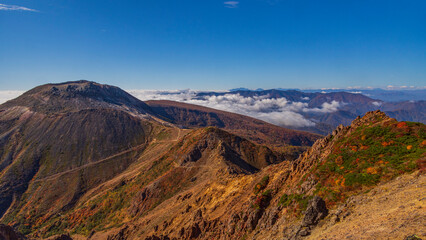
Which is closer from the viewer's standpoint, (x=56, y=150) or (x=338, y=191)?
(x=338, y=191)

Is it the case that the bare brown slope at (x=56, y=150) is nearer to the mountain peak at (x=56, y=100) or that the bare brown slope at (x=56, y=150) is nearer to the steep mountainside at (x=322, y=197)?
the mountain peak at (x=56, y=100)

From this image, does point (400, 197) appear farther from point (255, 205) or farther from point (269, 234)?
point (255, 205)

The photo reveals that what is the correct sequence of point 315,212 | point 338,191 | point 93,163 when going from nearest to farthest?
point 315,212 → point 338,191 → point 93,163

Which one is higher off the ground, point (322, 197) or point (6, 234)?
point (322, 197)

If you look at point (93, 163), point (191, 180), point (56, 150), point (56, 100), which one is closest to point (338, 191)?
point (191, 180)

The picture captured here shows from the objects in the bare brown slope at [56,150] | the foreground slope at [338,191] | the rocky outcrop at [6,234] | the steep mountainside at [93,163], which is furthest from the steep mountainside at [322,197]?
the bare brown slope at [56,150]

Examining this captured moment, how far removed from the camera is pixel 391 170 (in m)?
19.5

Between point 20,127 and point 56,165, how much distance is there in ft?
167

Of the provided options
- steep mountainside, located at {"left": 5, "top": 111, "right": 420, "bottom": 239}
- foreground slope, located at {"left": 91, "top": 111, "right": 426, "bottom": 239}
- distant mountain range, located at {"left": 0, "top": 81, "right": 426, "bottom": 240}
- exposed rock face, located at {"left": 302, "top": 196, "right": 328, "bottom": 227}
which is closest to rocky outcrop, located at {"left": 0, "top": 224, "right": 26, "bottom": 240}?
distant mountain range, located at {"left": 0, "top": 81, "right": 426, "bottom": 240}

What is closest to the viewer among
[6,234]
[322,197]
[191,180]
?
[322,197]

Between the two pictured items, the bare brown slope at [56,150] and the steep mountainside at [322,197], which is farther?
the bare brown slope at [56,150]

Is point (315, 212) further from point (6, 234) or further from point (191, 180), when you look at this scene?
point (6, 234)

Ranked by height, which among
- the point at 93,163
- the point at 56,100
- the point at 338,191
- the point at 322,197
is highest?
the point at 56,100

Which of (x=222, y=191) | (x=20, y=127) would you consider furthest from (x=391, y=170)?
(x=20, y=127)
